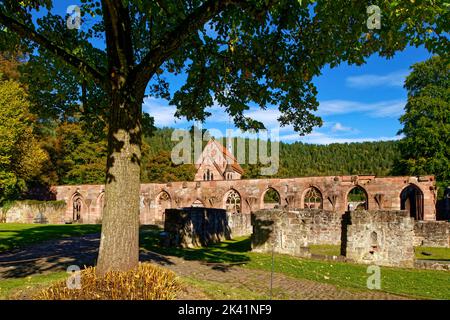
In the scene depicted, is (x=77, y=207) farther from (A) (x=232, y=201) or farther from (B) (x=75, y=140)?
(A) (x=232, y=201)

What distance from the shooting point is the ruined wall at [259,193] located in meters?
30.5

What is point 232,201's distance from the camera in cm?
4022

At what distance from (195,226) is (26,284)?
10.1m

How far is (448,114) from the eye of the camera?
31234 mm

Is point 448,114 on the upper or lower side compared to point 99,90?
upper

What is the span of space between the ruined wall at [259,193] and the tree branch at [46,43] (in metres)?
23.6

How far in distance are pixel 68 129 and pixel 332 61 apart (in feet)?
139

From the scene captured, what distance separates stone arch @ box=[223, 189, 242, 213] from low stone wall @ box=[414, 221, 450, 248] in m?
19.0

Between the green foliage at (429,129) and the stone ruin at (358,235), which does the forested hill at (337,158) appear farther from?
the stone ruin at (358,235)

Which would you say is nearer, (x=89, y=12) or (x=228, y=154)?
(x=89, y=12)

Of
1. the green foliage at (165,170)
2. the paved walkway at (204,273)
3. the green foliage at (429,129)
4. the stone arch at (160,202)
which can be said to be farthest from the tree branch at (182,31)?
the green foliage at (165,170)

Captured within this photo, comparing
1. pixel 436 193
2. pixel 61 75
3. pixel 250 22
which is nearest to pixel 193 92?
pixel 250 22

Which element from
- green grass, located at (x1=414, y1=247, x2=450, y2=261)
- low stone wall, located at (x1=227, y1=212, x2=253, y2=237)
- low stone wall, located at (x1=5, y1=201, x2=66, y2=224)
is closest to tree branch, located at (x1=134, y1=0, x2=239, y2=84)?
green grass, located at (x1=414, y1=247, x2=450, y2=261)

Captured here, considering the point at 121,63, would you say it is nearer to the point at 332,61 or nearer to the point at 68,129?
the point at 332,61
